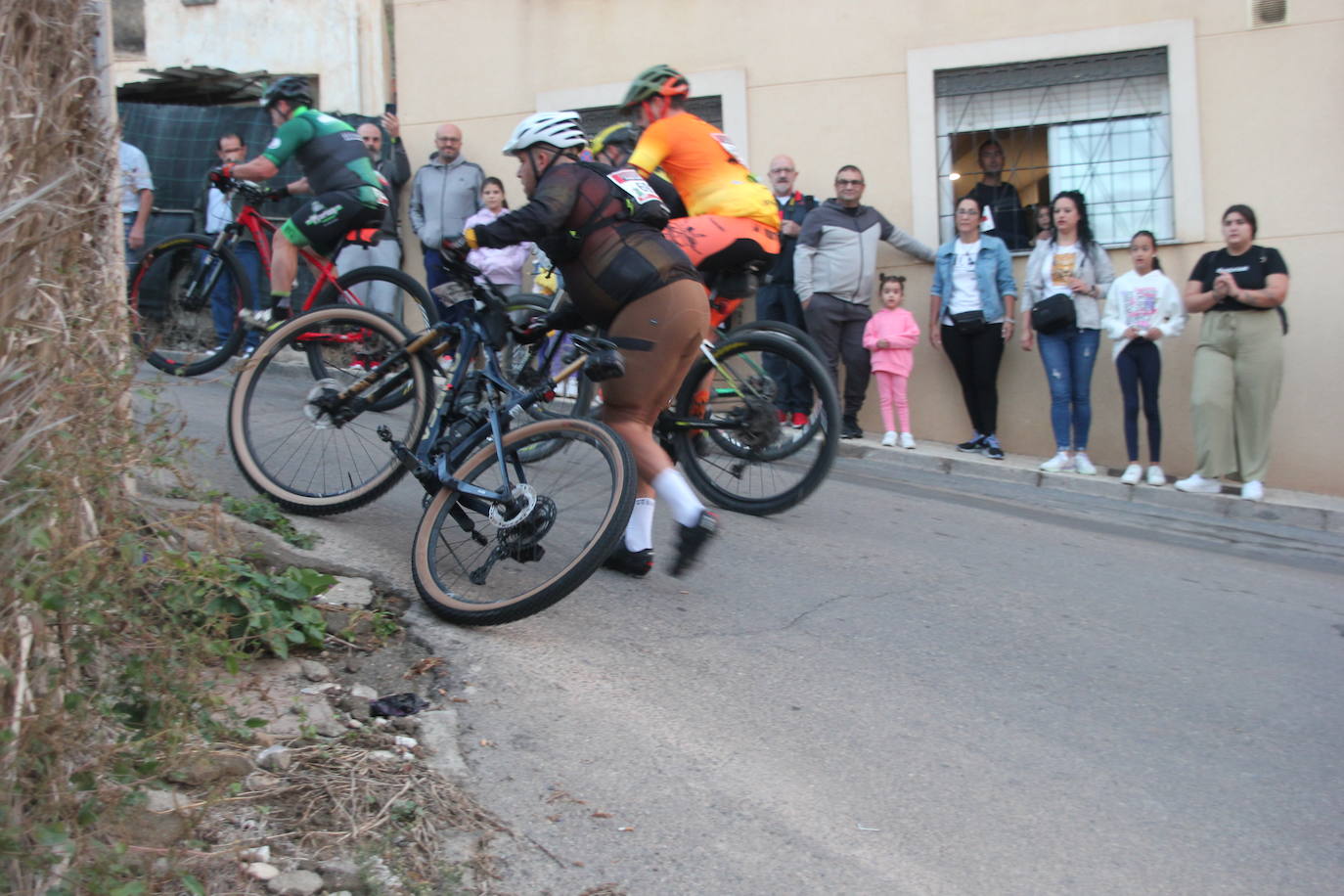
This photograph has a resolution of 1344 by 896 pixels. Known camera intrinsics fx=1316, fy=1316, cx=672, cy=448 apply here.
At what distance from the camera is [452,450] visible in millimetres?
5074

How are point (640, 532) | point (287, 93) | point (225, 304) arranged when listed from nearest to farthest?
point (640, 532)
point (287, 93)
point (225, 304)

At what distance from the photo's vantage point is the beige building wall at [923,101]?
1044cm

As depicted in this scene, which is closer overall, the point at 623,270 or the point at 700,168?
the point at 623,270

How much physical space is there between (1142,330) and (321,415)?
623 cm

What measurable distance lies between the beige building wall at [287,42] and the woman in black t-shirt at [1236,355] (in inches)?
369

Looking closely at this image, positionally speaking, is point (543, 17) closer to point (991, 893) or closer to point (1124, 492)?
point (1124, 492)

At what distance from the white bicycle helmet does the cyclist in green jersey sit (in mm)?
2409

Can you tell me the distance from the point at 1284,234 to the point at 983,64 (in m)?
2.86

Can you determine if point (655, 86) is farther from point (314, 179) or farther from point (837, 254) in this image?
point (837, 254)

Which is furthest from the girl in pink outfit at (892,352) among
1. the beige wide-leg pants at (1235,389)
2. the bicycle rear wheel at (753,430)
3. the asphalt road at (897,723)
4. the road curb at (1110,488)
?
the bicycle rear wheel at (753,430)

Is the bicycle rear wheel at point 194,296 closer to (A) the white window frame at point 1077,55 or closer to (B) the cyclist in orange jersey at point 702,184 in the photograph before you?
(B) the cyclist in orange jersey at point 702,184

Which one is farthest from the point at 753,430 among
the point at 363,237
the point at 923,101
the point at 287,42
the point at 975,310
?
the point at 287,42

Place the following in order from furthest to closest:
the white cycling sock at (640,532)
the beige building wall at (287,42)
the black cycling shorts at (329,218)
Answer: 1. the beige building wall at (287,42)
2. the black cycling shorts at (329,218)
3. the white cycling sock at (640,532)

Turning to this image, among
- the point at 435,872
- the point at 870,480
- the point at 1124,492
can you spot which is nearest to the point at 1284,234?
the point at 1124,492
